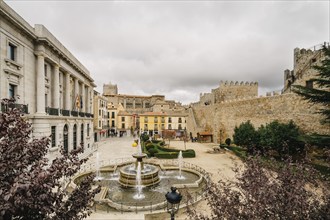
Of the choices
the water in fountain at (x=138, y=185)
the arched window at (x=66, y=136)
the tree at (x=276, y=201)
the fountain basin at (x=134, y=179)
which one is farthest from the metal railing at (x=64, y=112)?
the tree at (x=276, y=201)

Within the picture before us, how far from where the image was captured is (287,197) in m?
4.57

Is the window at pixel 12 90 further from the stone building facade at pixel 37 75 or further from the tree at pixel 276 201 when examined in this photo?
the tree at pixel 276 201

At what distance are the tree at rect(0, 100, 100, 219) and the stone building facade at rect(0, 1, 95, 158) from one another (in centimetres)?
668

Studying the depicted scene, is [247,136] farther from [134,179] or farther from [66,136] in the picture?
[66,136]

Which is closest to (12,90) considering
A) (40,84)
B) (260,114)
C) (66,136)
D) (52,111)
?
(40,84)

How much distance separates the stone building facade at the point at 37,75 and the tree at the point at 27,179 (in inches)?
263

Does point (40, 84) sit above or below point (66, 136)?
above

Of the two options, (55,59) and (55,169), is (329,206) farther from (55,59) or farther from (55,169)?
(55,59)

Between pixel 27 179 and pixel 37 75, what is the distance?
17864 millimetres

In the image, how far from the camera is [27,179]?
3303 mm

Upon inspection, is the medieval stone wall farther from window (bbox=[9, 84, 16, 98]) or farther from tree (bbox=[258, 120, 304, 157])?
window (bbox=[9, 84, 16, 98])

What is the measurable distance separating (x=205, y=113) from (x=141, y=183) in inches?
1283

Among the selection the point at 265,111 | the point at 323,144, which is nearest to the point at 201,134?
the point at 265,111

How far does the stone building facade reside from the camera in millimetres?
14055
